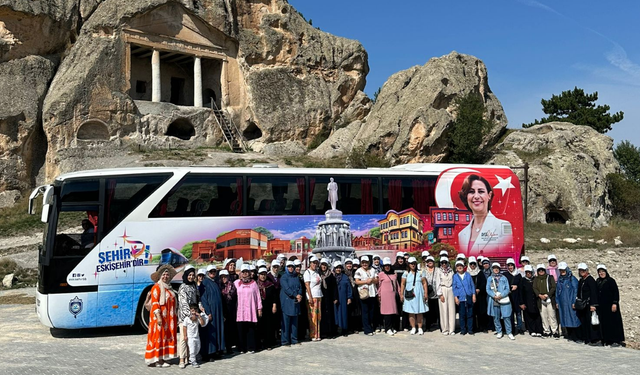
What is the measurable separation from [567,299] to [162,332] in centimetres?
741

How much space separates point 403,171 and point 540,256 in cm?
1229

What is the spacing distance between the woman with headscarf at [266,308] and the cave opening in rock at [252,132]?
1173 inches

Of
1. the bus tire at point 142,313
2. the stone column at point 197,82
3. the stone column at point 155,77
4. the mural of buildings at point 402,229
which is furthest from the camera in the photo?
the stone column at point 197,82

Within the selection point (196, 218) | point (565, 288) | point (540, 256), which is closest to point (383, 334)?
point (565, 288)

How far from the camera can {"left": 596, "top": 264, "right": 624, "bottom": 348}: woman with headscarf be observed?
376 inches

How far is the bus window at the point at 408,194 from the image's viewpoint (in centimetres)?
1240

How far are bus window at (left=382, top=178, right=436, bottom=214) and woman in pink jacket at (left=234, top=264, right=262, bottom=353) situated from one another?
424 cm

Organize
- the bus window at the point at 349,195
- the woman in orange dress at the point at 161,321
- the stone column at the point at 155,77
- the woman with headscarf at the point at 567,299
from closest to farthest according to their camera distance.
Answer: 1. the woman in orange dress at the point at 161,321
2. the woman with headscarf at the point at 567,299
3. the bus window at the point at 349,195
4. the stone column at the point at 155,77

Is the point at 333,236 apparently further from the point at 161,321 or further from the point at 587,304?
the point at 587,304

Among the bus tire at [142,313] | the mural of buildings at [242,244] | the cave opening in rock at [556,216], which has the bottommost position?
the bus tire at [142,313]

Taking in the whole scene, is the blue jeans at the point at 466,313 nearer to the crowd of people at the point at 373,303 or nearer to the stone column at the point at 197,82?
the crowd of people at the point at 373,303

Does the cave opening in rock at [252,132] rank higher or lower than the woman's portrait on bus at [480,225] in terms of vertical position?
higher

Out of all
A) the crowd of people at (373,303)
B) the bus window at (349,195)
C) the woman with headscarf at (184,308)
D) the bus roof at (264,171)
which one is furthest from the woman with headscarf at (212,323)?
the bus window at (349,195)

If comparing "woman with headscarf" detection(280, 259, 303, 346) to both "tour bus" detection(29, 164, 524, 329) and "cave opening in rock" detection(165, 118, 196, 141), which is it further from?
"cave opening in rock" detection(165, 118, 196, 141)
